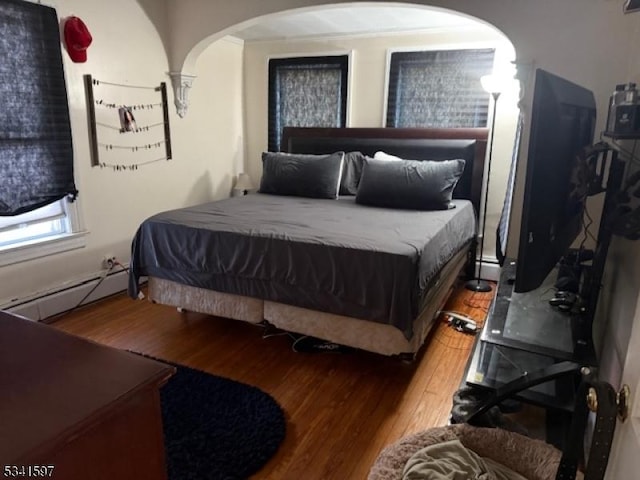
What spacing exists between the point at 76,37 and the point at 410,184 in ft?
8.08

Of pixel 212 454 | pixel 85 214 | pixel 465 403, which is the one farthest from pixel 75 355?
pixel 85 214

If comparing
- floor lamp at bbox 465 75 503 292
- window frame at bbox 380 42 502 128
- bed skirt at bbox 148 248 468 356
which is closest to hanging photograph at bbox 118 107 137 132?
bed skirt at bbox 148 248 468 356

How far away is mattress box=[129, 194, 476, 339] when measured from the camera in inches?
83.0

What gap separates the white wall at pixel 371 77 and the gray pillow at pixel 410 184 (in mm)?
683

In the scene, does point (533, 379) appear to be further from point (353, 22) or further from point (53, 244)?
point (353, 22)

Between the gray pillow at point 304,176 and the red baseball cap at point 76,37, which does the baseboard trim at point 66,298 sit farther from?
the red baseball cap at point 76,37

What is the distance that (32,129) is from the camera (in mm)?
2686

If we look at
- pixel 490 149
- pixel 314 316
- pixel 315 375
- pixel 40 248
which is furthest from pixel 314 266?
pixel 490 149

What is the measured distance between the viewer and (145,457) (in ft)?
2.45

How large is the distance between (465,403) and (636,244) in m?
0.87

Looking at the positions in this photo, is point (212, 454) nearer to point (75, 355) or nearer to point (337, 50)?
point (75, 355)

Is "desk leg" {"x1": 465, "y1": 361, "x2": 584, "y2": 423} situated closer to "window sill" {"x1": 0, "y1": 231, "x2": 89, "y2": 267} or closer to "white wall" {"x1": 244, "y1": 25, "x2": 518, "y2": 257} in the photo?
"white wall" {"x1": 244, "y1": 25, "x2": 518, "y2": 257}

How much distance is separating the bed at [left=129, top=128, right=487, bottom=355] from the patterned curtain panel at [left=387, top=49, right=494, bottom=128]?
3.51ft

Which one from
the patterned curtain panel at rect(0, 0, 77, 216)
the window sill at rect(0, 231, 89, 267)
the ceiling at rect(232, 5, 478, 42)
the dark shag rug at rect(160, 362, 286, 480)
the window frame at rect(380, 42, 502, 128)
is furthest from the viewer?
the window frame at rect(380, 42, 502, 128)
